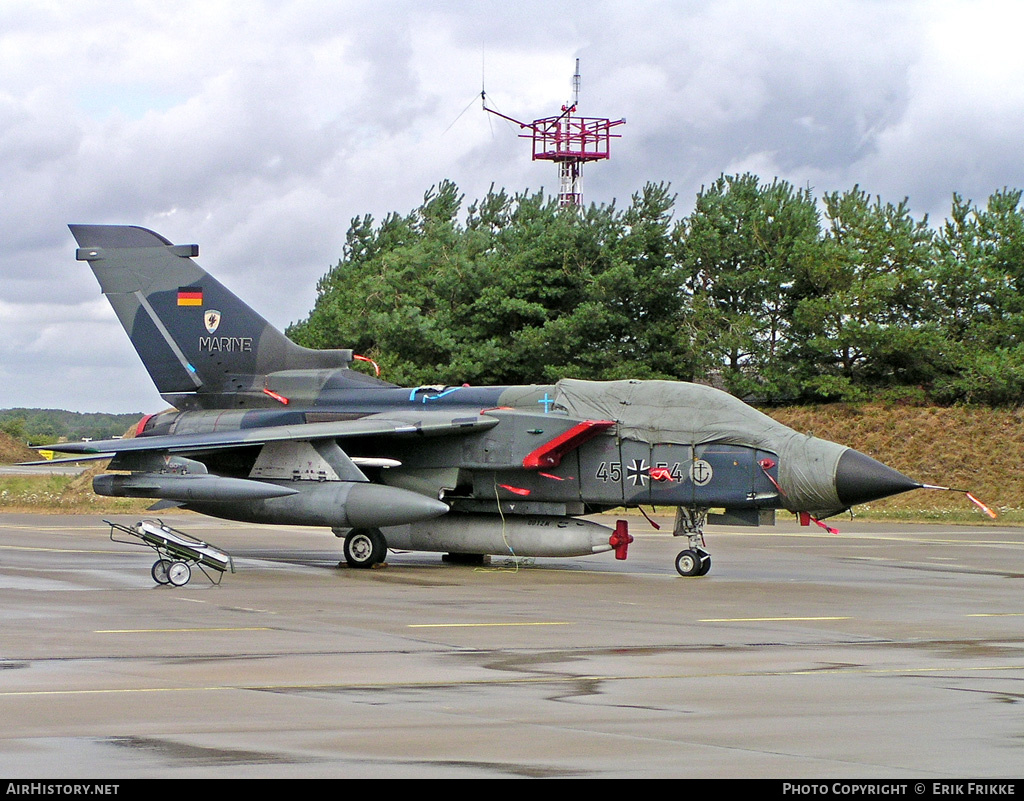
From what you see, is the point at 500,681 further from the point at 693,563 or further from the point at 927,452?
the point at 927,452

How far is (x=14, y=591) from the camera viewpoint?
14.3 m

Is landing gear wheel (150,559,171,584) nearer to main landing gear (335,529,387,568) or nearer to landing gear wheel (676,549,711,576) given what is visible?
main landing gear (335,529,387,568)

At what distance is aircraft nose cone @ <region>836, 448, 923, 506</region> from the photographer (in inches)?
651

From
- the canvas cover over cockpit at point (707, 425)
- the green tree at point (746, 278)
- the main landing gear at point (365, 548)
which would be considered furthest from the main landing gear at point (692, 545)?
the green tree at point (746, 278)

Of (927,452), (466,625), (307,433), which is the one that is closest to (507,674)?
(466,625)

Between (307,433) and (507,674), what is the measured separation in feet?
33.9

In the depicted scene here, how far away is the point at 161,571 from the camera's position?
50.5 feet

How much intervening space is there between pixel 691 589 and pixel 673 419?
2890mm

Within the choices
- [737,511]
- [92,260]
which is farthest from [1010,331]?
[92,260]

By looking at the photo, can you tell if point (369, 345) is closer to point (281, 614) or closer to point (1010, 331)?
point (1010, 331)

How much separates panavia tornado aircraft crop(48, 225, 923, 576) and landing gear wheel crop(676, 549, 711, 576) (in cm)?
2

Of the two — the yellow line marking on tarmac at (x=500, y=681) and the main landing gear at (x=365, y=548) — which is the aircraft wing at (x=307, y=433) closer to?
the main landing gear at (x=365, y=548)

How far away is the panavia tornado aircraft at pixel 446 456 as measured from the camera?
17469 mm

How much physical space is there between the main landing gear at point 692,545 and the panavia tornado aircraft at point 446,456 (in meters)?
0.02
